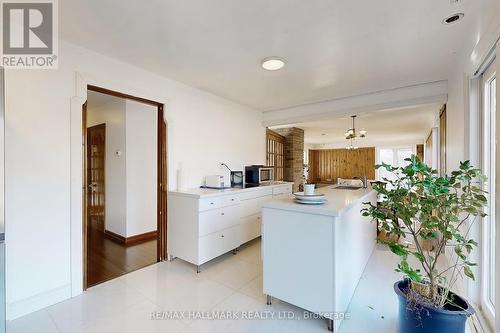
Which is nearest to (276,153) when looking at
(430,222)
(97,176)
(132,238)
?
(132,238)

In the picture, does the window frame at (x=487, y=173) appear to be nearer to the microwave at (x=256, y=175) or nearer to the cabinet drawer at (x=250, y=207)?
the cabinet drawer at (x=250, y=207)

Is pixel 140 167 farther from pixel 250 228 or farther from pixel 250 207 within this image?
pixel 250 228

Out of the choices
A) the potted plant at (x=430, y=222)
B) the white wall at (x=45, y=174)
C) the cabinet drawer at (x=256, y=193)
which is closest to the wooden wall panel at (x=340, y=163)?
the cabinet drawer at (x=256, y=193)

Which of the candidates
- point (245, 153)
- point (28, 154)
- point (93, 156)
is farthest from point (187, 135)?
point (93, 156)

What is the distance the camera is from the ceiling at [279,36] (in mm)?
1651

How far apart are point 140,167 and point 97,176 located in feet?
3.64

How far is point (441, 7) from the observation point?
164cm

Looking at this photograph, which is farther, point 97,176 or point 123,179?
point 97,176

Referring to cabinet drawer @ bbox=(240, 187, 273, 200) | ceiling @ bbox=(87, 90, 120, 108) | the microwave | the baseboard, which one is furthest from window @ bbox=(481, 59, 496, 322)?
ceiling @ bbox=(87, 90, 120, 108)

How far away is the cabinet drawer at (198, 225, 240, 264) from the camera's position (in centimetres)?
266

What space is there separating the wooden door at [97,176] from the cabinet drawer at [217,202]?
Answer: 250 cm

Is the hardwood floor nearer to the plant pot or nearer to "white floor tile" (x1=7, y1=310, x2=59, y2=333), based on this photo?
"white floor tile" (x1=7, y1=310, x2=59, y2=333)

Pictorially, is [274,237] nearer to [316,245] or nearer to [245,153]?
[316,245]

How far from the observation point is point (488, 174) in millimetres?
1869
